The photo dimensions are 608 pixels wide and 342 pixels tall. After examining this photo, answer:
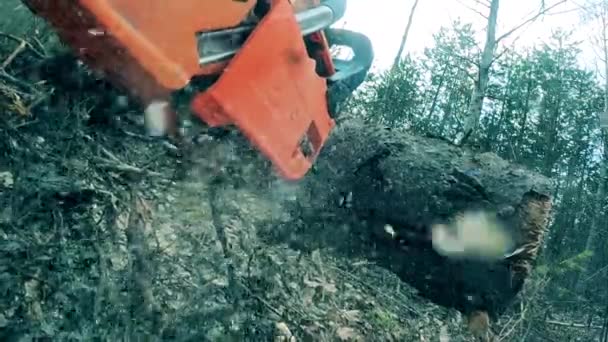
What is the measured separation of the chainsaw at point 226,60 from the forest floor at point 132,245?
16.0 inches

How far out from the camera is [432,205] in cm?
416

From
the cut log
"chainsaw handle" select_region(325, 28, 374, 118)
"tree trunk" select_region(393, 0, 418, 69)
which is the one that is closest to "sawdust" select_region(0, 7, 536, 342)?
the cut log

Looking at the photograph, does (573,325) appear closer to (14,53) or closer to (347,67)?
(347,67)

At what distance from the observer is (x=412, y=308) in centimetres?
444

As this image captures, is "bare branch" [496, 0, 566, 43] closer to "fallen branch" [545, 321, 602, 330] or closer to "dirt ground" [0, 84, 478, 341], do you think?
"fallen branch" [545, 321, 602, 330]

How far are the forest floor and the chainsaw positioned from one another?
0.41 m

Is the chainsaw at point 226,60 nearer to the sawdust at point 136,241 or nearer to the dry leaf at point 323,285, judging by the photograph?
the sawdust at point 136,241

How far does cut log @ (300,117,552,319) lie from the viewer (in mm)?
4148

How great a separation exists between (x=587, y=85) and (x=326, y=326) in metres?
27.2

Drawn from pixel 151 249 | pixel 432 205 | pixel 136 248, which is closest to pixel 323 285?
pixel 432 205

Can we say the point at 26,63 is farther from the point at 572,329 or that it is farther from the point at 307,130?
the point at 572,329

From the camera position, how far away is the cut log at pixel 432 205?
4148 mm

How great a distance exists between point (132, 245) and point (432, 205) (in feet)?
7.40

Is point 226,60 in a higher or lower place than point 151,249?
higher
